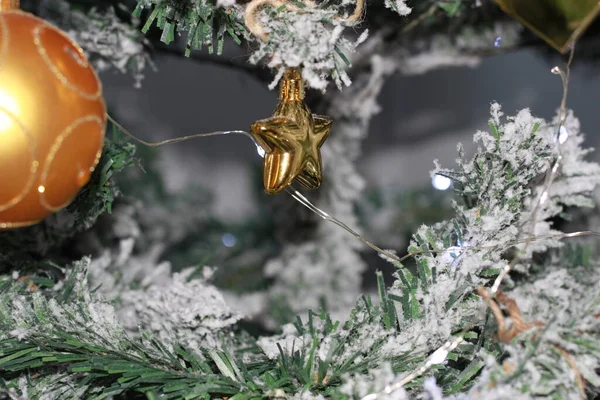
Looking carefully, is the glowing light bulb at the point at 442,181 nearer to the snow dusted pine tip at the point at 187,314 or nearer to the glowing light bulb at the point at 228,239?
the snow dusted pine tip at the point at 187,314

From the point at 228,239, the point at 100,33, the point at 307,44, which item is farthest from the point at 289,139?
the point at 228,239

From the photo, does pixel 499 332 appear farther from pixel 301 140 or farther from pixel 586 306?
pixel 301 140

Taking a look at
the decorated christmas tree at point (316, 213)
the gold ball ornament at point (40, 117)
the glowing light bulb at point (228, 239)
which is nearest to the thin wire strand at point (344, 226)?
the decorated christmas tree at point (316, 213)

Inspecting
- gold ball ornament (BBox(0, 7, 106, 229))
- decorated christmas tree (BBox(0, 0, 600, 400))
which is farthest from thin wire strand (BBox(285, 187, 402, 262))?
gold ball ornament (BBox(0, 7, 106, 229))

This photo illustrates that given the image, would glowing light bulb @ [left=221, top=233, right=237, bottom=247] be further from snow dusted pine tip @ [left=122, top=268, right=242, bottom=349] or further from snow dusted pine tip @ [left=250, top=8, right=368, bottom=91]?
snow dusted pine tip @ [left=250, top=8, right=368, bottom=91]

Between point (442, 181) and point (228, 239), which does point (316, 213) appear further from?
point (228, 239)

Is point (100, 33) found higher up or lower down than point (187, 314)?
A: higher up

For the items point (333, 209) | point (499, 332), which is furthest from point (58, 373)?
point (333, 209)
